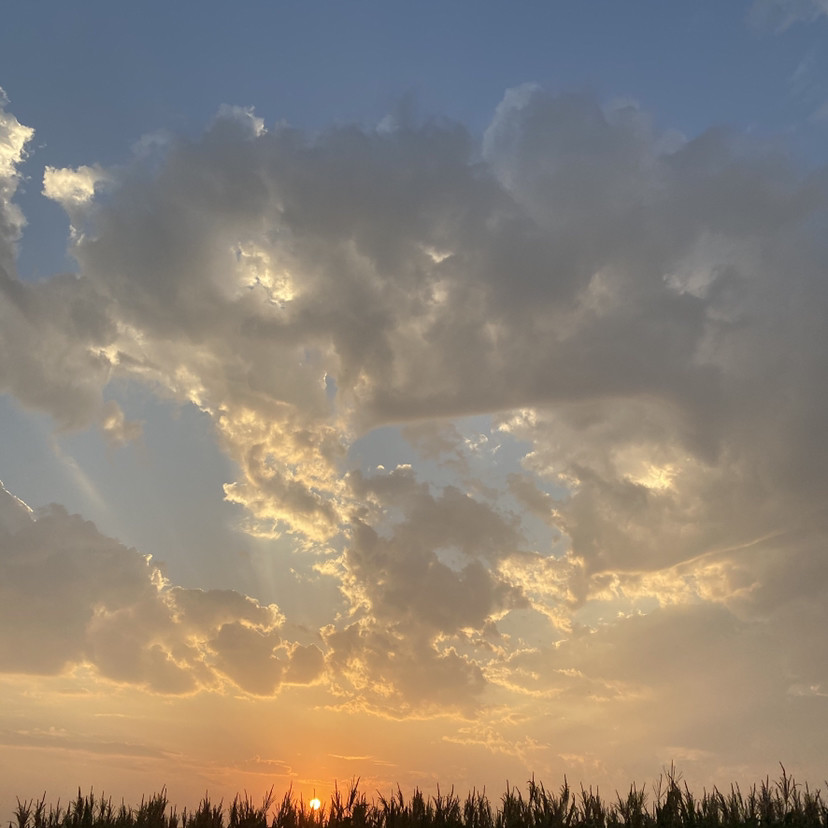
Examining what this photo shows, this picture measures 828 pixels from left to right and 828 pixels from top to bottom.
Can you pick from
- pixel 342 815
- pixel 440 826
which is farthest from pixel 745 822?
pixel 342 815

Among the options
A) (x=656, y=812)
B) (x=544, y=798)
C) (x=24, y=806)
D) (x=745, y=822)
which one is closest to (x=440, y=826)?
(x=544, y=798)

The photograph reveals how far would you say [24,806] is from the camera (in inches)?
1145

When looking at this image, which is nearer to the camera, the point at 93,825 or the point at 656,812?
the point at 656,812

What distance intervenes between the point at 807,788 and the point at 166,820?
21108 millimetres

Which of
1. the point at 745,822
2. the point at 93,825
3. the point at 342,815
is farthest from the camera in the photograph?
the point at 93,825

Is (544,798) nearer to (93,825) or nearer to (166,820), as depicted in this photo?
(166,820)

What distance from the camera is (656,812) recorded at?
2270 cm

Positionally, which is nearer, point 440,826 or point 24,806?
point 440,826

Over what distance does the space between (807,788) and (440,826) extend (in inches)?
431

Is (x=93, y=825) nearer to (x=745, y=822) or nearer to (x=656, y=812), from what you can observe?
(x=656, y=812)

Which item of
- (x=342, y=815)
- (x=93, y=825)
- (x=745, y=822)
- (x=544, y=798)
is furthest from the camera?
(x=93, y=825)

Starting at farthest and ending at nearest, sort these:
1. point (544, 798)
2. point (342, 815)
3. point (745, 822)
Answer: point (342, 815) < point (544, 798) < point (745, 822)

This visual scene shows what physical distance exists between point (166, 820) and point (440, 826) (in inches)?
A: 405

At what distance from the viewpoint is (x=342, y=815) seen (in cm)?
2559
